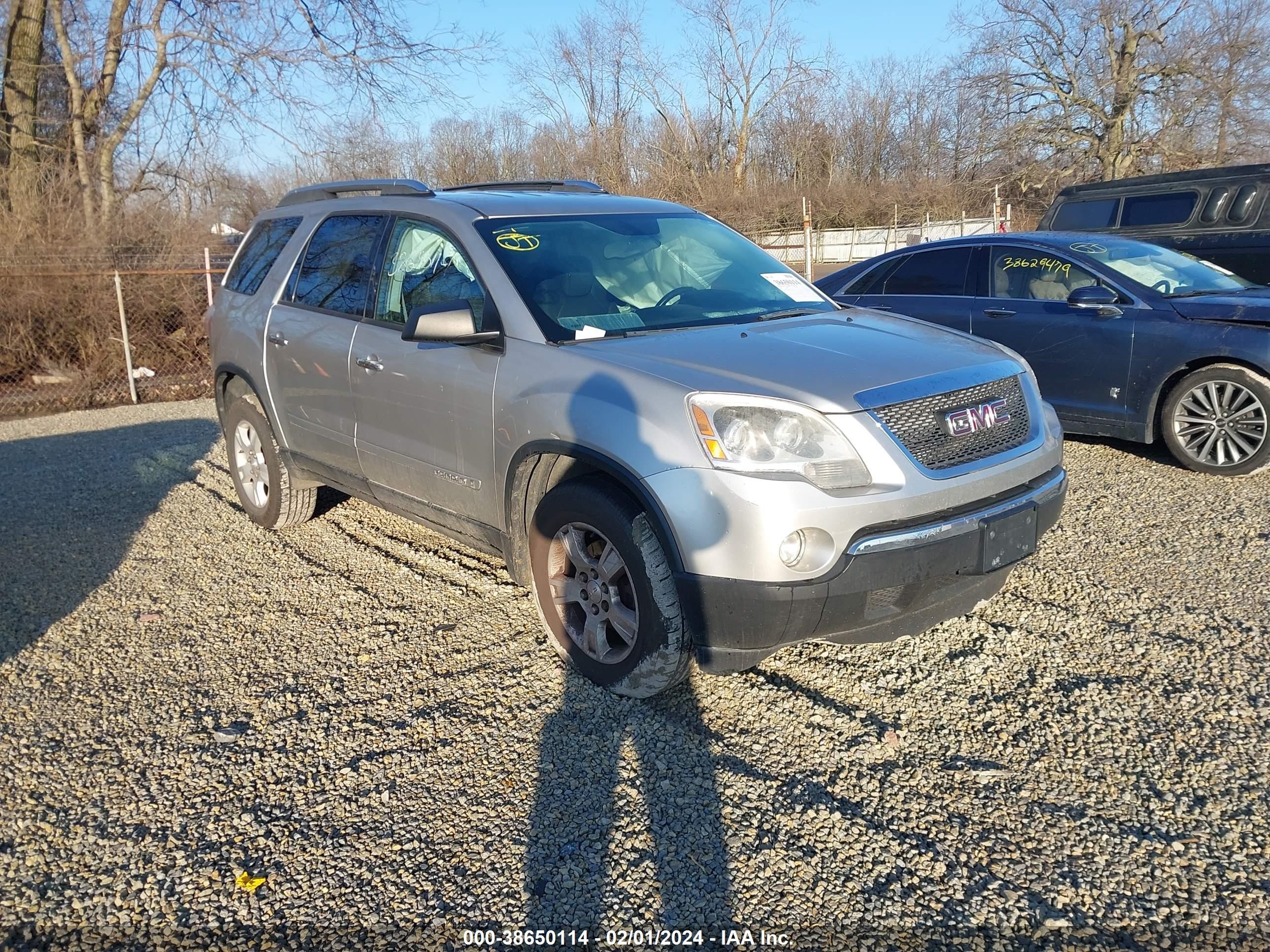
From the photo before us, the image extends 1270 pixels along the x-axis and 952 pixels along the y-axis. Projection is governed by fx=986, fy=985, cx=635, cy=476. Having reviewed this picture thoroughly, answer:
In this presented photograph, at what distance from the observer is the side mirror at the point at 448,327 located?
392 cm

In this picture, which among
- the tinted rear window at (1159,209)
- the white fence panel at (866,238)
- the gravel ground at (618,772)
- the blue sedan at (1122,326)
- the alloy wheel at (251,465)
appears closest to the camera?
the gravel ground at (618,772)

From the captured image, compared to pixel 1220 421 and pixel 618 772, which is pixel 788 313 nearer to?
pixel 618 772

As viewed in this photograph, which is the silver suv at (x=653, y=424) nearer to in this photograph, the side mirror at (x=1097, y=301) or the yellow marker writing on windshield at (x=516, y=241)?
the yellow marker writing on windshield at (x=516, y=241)

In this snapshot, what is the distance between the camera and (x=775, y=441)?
3.25m

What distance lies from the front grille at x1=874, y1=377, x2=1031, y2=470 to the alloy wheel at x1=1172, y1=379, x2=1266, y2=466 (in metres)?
3.70

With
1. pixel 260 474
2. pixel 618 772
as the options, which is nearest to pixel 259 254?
pixel 260 474

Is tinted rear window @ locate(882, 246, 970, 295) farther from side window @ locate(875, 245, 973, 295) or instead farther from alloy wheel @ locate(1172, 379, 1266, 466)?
alloy wheel @ locate(1172, 379, 1266, 466)

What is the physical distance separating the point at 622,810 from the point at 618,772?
224mm

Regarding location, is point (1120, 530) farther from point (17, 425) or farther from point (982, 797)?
point (17, 425)

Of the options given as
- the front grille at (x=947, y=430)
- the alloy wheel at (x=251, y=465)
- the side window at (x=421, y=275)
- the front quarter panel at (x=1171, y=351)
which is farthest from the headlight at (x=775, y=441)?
the front quarter panel at (x=1171, y=351)

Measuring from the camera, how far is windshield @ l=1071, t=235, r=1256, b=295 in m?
7.15

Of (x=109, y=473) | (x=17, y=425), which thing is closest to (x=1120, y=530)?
(x=109, y=473)

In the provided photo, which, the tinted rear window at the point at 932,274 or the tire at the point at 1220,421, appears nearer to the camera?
the tire at the point at 1220,421

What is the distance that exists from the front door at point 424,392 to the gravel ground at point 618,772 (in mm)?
654
